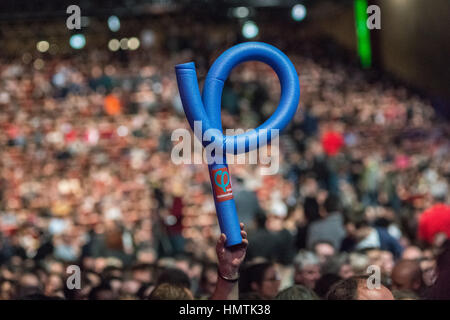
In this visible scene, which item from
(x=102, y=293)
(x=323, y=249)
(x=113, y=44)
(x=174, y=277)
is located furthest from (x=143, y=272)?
(x=113, y=44)

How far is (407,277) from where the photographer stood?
4699 millimetres

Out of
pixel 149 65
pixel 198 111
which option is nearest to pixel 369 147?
pixel 149 65

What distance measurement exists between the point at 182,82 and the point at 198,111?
0.14 metres

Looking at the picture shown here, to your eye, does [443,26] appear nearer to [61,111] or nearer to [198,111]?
[61,111]

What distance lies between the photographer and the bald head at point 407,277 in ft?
15.4

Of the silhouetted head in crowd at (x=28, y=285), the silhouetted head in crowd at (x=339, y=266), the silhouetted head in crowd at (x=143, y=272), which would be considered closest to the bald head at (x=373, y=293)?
the silhouetted head in crowd at (x=339, y=266)

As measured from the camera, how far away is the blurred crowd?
5.77 m

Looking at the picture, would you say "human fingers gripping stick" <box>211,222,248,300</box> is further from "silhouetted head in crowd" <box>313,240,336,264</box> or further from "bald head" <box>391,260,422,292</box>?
"silhouetted head in crowd" <box>313,240,336,264</box>

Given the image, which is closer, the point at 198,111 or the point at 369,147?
the point at 198,111

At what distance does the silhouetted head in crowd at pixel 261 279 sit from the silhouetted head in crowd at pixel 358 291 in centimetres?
151

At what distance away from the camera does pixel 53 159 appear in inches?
598

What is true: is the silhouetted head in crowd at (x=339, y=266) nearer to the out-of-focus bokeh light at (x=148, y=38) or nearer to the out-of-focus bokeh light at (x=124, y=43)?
the out-of-focus bokeh light at (x=148, y=38)

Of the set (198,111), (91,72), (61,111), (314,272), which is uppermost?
(91,72)

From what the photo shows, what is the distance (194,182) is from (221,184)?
35.3 feet
